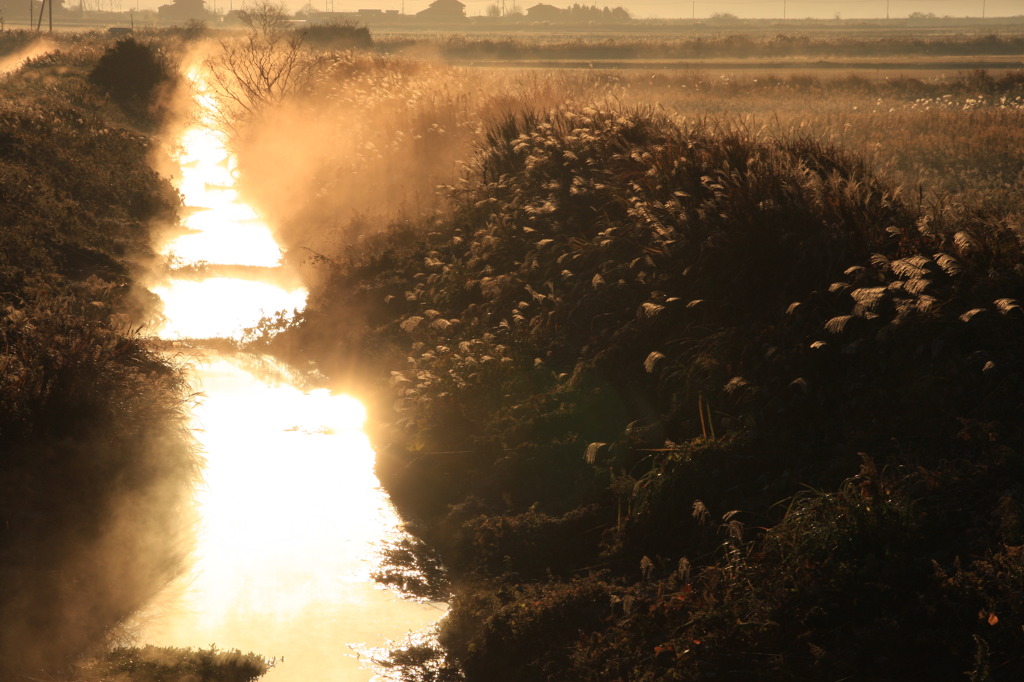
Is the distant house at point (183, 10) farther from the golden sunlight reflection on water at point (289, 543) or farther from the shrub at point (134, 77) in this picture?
the golden sunlight reflection on water at point (289, 543)

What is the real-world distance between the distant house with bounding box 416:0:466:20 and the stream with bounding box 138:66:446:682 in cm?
17046

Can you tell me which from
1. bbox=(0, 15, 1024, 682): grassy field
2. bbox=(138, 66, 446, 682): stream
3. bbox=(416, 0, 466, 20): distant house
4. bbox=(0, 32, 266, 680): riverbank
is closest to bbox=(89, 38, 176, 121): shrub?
bbox=(0, 15, 1024, 682): grassy field

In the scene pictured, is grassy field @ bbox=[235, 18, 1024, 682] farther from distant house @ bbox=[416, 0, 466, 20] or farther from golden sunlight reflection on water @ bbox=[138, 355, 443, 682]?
distant house @ bbox=[416, 0, 466, 20]

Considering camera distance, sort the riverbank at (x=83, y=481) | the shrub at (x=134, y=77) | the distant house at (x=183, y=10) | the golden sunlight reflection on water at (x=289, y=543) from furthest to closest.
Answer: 1. the distant house at (x=183, y=10)
2. the shrub at (x=134, y=77)
3. the golden sunlight reflection on water at (x=289, y=543)
4. the riverbank at (x=83, y=481)

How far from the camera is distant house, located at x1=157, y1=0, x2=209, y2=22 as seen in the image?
17275 cm

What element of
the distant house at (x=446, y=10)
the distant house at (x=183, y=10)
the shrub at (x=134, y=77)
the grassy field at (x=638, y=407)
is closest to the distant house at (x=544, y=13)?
the distant house at (x=446, y=10)

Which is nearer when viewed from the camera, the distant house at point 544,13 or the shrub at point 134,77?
the shrub at point 134,77

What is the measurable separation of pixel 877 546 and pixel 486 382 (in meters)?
5.23

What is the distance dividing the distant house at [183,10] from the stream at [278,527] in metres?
176

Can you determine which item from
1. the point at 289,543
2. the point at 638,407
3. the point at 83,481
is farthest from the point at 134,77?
the point at 638,407

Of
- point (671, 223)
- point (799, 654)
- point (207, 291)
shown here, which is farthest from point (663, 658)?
point (207, 291)

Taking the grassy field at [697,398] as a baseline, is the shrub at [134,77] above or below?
above

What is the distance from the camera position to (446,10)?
586 feet

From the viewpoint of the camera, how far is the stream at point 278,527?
736 centimetres
